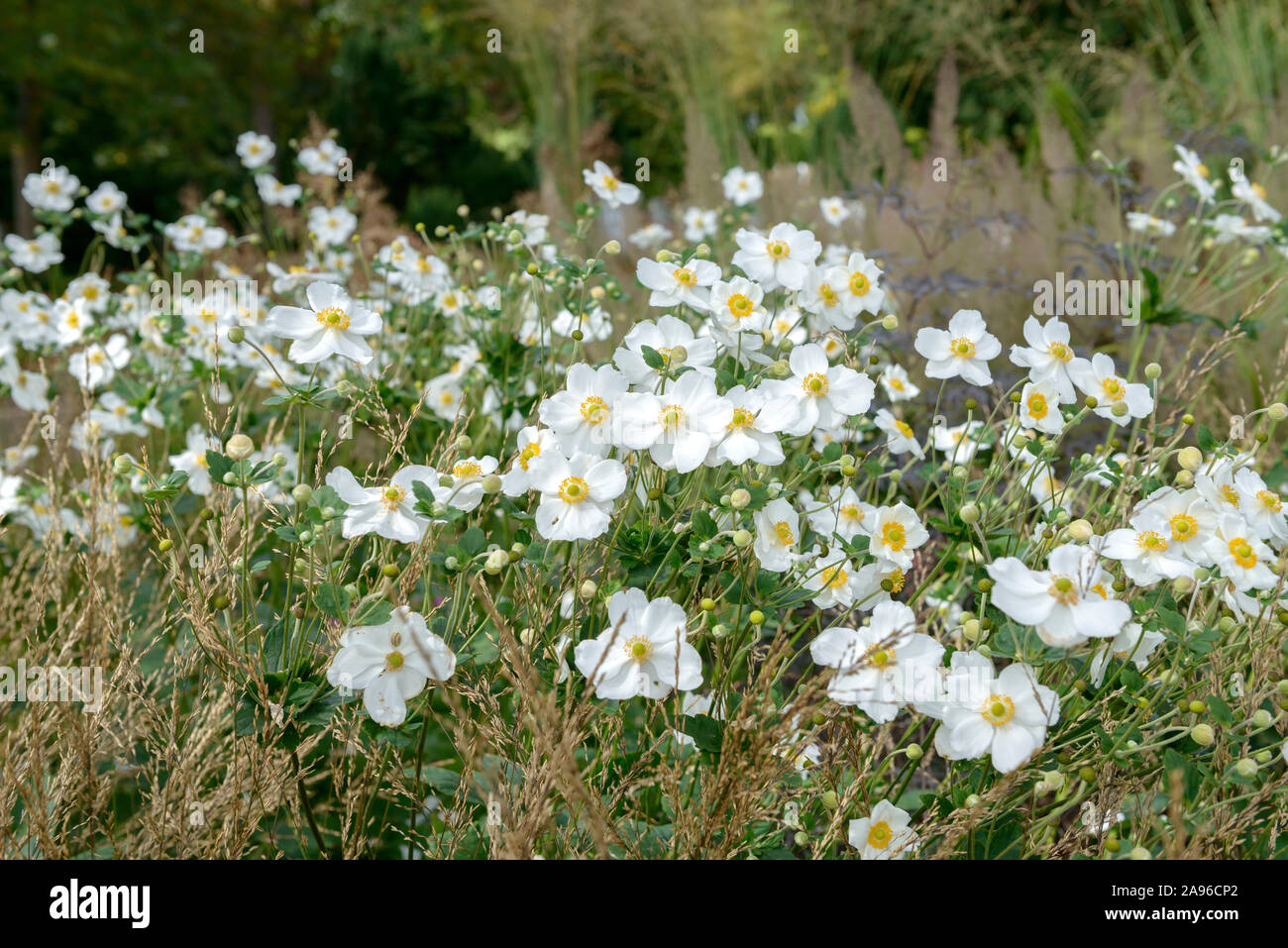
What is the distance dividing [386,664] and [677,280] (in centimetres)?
67

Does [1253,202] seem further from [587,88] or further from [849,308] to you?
[587,88]

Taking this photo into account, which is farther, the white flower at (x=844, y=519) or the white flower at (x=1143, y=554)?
the white flower at (x=844, y=519)

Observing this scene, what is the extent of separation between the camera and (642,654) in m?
1.09

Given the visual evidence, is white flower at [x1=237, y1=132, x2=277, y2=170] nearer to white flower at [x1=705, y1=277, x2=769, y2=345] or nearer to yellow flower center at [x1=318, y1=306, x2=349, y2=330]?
yellow flower center at [x1=318, y1=306, x2=349, y2=330]

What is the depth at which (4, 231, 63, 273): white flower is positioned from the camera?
2605 mm

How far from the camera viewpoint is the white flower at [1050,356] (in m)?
1.35

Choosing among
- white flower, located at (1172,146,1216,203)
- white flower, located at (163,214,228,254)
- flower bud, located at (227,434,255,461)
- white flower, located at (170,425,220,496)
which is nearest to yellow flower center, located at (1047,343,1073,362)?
flower bud, located at (227,434,255,461)

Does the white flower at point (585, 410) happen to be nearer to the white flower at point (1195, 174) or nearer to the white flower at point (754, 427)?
the white flower at point (754, 427)

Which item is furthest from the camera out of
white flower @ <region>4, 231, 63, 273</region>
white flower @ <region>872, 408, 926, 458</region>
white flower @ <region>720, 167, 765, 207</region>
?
white flower @ <region>720, 167, 765, 207</region>

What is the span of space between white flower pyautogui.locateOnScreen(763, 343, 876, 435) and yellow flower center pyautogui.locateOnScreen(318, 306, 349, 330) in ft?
1.85

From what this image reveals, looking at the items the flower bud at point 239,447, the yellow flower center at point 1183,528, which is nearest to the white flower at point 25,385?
the flower bud at point 239,447

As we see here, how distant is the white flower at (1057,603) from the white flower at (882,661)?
0.36 ft

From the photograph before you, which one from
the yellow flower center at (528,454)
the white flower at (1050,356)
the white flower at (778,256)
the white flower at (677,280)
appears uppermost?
the white flower at (778,256)

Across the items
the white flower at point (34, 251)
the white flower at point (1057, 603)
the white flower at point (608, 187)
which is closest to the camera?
the white flower at point (1057, 603)
